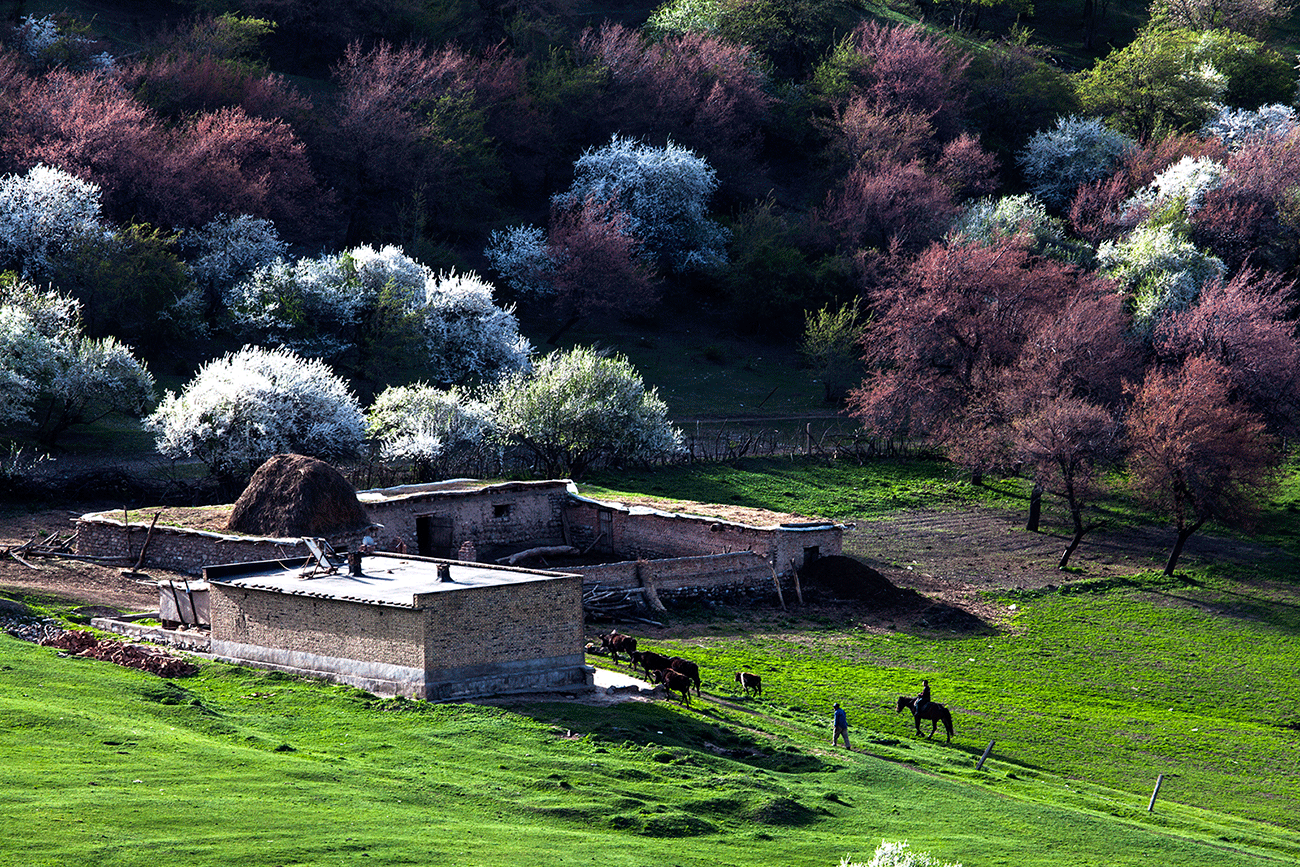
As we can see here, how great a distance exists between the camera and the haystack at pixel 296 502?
114ft

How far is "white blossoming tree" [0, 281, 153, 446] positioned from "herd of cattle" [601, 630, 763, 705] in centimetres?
2371

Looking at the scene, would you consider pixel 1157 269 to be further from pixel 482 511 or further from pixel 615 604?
pixel 615 604

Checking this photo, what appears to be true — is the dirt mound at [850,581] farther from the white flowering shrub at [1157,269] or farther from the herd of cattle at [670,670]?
the white flowering shrub at [1157,269]

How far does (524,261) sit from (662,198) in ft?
31.7

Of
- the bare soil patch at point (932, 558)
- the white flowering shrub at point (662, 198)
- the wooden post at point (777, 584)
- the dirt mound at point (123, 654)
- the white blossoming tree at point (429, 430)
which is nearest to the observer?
the dirt mound at point (123, 654)

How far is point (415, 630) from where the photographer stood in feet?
81.2

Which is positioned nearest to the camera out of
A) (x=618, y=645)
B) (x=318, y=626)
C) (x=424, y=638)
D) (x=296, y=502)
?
(x=424, y=638)

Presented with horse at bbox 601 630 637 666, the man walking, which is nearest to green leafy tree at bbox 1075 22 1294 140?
horse at bbox 601 630 637 666

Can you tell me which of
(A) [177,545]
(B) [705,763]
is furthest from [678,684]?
(A) [177,545]

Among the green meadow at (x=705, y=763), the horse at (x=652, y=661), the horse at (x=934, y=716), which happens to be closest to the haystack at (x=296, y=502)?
the green meadow at (x=705, y=763)

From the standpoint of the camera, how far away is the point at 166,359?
182ft

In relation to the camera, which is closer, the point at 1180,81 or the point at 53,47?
the point at 53,47

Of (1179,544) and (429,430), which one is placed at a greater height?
(429,430)

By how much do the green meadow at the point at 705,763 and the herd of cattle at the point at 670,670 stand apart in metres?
0.44
